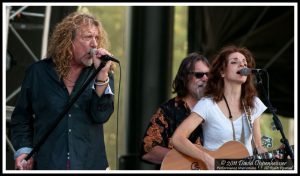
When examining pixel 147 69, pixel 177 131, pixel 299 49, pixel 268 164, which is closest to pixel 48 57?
pixel 177 131

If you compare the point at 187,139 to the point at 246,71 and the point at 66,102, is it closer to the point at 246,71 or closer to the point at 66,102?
the point at 246,71

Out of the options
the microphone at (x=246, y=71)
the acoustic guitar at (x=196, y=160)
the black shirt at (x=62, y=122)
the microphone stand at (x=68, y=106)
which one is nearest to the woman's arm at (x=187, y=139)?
the acoustic guitar at (x=196, y=160)

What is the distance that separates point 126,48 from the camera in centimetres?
604

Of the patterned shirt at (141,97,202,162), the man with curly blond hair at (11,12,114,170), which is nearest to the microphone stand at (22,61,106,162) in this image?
the man with curly blond hair at (11,12,114,170)

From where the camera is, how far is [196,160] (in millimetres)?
3590

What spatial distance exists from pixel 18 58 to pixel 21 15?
361 mm

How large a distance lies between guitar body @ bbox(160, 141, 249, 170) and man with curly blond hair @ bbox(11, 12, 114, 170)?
0.49 metres

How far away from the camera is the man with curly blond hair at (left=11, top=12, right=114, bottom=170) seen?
3.17 meters

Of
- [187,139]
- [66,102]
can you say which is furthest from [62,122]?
[187,139]

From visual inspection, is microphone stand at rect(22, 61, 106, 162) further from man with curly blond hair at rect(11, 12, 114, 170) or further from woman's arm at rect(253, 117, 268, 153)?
woman's arm at rect(253, 117, 268, 153)

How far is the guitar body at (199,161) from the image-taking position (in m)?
3.49

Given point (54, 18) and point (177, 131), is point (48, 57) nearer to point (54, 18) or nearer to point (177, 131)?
point (177, 131)

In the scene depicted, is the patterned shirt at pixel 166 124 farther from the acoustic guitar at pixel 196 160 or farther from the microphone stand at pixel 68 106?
the microphone stand at pixel 68 106

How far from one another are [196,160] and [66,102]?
83cm
